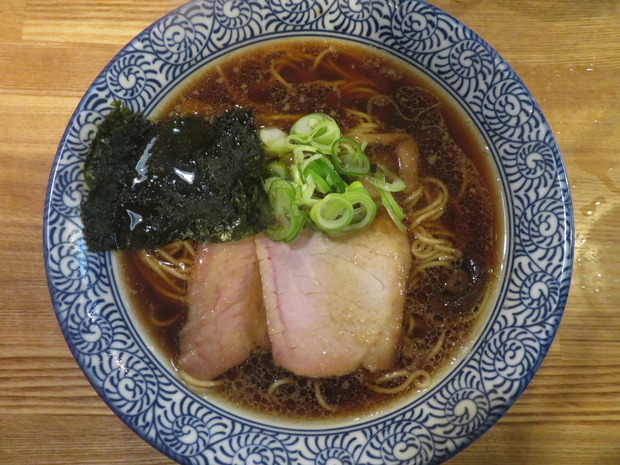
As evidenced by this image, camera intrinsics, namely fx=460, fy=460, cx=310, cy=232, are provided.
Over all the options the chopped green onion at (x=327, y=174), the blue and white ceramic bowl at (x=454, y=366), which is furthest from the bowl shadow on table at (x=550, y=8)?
the chopped green onion at (x=327, y=174)

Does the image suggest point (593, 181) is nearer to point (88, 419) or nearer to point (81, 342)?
point (81, 342)

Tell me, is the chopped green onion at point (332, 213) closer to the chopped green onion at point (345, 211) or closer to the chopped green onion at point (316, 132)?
the chopped green onion at point (345, 211)

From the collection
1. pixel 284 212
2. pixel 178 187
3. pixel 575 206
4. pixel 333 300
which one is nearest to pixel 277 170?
pixel 284 212

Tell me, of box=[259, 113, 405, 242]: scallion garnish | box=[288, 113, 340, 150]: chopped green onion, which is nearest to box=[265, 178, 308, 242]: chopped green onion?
box=[259, 113, 405, 242]: scallion garnish

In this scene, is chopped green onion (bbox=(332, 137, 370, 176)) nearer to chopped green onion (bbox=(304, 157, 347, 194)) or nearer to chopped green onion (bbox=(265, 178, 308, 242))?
chopped green onion (bbox=(304, 157, 347, 194))

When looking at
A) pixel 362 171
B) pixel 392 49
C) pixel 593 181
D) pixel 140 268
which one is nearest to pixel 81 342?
pixel 140 268

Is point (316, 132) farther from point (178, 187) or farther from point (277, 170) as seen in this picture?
point (178, 187)
